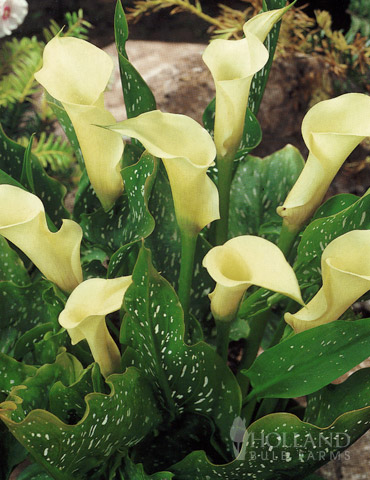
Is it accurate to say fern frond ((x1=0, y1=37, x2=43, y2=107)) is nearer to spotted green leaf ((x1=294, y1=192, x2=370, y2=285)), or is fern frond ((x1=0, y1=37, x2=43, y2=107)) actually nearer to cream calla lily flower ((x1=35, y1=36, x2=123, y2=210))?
cream calla lily flower ((x1=35, y1=36, x2=123, y2=210))

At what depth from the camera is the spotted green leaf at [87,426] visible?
→ 453mm

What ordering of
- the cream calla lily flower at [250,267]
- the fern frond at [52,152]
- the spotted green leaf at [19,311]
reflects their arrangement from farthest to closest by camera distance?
1. the fern frond at [52,152]
2. the spotted green leaf at [19,311]
3. the cream calla lily flower at [250,267]

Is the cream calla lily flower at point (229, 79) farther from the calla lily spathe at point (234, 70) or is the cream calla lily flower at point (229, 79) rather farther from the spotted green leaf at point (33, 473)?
the spotted green leaf at point (33, 473)

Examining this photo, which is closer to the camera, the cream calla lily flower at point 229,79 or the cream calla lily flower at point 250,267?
the cream calla lily flower at point 250,267

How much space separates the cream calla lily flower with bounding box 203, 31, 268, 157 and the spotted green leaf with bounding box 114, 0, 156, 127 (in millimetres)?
101

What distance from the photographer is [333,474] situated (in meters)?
0.71

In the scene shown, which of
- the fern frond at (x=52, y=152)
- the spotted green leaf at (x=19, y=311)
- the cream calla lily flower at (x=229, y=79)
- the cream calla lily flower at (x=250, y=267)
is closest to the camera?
the cream calla lily flower at (x=250, y=267)

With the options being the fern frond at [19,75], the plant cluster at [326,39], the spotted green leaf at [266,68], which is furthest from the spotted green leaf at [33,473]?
the plant cluster at [326,39]

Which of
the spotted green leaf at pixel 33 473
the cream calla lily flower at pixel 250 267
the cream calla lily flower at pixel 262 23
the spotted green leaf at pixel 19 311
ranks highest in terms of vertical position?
the cream calla lily flower at pixel 262 23

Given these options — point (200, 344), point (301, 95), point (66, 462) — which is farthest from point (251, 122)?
point (301, 95)

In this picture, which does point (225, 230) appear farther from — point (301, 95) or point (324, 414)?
point (301, 95)

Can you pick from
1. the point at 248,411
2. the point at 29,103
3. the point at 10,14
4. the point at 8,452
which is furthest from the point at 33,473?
the point at 29,103

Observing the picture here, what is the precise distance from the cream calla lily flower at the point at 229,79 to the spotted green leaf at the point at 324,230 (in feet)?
0.38

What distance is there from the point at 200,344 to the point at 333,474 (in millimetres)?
317
